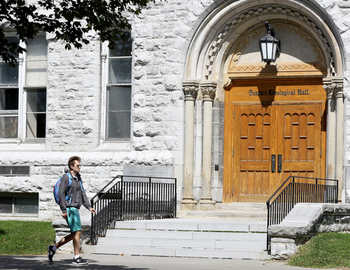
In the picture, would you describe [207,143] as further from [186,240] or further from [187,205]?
[186,240]

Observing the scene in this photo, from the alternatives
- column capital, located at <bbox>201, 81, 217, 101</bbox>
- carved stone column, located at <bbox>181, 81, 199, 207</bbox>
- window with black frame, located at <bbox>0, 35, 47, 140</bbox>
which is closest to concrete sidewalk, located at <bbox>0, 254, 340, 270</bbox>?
carved stone column, located at <bbox>181, 81, 199, 207</bbox>

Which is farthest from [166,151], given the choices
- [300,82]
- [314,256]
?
[314,256]

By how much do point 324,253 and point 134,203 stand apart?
457 centimetres

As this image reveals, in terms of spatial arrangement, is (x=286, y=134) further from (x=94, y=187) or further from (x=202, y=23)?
(x=94, y=187)

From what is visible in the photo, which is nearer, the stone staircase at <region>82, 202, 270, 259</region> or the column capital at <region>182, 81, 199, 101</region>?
the stone staircase at <region>82, 202, 270, 259</region>

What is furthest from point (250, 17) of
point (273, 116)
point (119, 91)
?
point (119, 91)

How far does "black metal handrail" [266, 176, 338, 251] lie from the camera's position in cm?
1159

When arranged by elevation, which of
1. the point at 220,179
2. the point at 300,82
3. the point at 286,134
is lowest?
the point at 220,179

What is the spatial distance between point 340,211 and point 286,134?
3356 mm

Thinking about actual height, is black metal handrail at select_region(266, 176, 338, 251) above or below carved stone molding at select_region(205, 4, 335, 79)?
below

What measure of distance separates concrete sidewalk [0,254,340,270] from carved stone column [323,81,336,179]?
14.3 ft

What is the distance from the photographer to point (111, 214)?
41.7ft

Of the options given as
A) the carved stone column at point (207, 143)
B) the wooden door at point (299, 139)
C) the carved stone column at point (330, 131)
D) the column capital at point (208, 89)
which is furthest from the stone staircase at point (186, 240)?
the column capital at point (208, 89)

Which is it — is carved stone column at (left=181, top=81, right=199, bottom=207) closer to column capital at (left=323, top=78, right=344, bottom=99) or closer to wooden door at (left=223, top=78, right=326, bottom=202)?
wooden door at (left=223, top=78, right=326, bottom=202)
